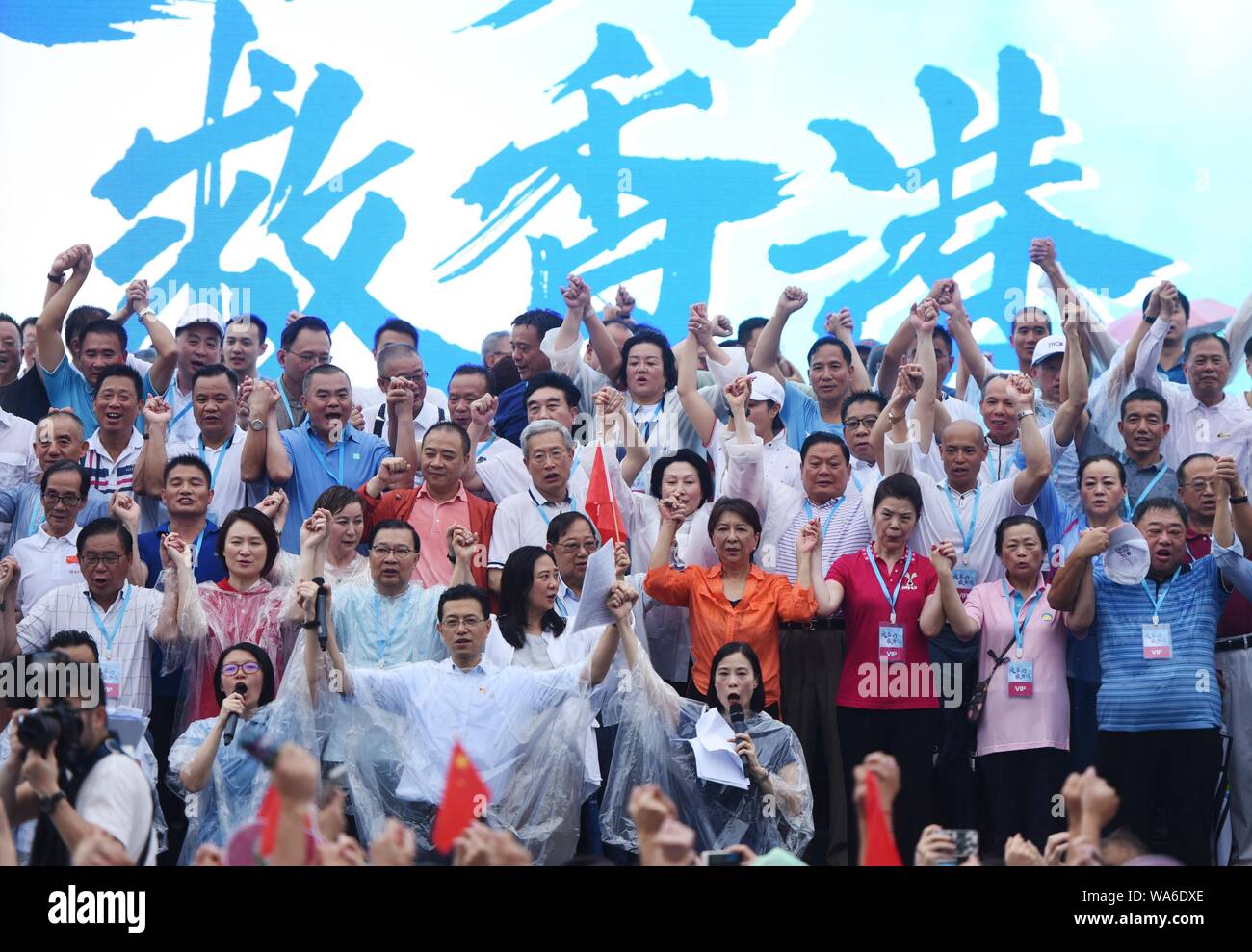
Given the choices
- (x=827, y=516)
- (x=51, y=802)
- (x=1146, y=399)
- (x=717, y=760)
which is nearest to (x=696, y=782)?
(x=717, y=760)

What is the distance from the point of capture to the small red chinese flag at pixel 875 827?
3518 mm

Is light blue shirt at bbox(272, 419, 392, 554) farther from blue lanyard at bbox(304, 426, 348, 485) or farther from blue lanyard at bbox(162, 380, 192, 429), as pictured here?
blue lanyard at bbox(162, 380, 192, 429)

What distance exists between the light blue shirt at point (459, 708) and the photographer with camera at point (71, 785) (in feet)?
3.51

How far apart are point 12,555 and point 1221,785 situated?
155 inches

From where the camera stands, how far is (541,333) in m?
6.90

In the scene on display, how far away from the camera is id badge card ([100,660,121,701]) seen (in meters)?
5.12

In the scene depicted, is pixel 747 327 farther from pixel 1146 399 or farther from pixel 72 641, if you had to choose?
pixel 72 641

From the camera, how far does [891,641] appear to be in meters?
5.32

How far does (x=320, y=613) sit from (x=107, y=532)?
34.0 inches

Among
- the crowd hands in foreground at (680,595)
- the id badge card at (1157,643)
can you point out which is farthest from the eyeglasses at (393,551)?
the id badge card at (1157,643)

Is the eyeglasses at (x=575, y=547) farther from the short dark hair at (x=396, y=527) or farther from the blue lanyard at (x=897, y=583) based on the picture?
the blue lanyard at (x=897, y=583)

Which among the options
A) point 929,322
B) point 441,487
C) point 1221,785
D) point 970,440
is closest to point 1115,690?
point 1221,785
